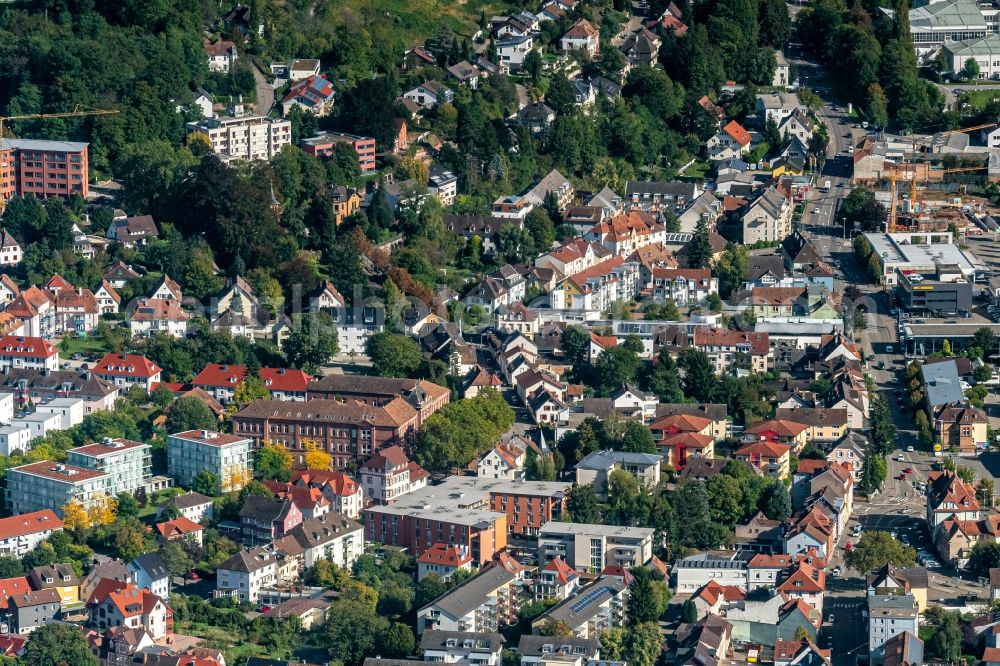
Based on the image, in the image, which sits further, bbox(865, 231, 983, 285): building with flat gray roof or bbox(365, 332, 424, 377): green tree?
bbox(865, 231, 983, 285): building with flat gray roof

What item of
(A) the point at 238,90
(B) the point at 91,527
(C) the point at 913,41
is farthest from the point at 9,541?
(C) the point at 913,41

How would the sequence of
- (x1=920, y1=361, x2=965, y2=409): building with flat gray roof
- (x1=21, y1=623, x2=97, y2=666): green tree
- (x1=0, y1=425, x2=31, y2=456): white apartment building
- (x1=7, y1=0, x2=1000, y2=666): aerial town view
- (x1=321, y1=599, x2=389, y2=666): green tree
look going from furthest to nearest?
1. (x1=920, y1=361, x2=965, y2=409): building with flat gray roof
2. (x1=0, y1=425, x2=31, y2=456): white apartment building
3. (x1=7, y1=0, x2=1000, y2=666): aerial town view
4. (x1=321, y1=599, x2=389, y2=666): green tree
5. (x1=21, y1=623, x2=97, y2=666): green tree

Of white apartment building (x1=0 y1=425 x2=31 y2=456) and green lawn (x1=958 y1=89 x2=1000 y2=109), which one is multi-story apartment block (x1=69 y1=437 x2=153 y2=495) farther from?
green lawn (x1=958 y1=89 x2=1000 y2=109)

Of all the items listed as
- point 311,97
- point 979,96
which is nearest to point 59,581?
point 311,97

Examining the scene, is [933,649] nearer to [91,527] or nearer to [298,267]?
A: [91,527]

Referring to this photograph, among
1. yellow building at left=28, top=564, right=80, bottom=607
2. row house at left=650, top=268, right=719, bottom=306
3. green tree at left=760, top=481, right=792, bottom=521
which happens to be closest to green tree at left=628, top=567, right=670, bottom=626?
green tree at left=760, top=481, right=792, bottom=521

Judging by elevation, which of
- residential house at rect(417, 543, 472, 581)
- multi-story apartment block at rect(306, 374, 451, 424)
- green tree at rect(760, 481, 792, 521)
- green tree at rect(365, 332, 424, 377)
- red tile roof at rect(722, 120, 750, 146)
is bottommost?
residential house at rect(417, 543, 472, 581)

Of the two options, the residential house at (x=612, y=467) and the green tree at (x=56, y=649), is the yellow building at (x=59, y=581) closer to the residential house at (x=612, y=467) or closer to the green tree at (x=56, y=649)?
the green tree at (x=56, y=649)

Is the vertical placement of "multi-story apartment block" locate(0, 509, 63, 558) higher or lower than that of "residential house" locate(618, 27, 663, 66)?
lower
